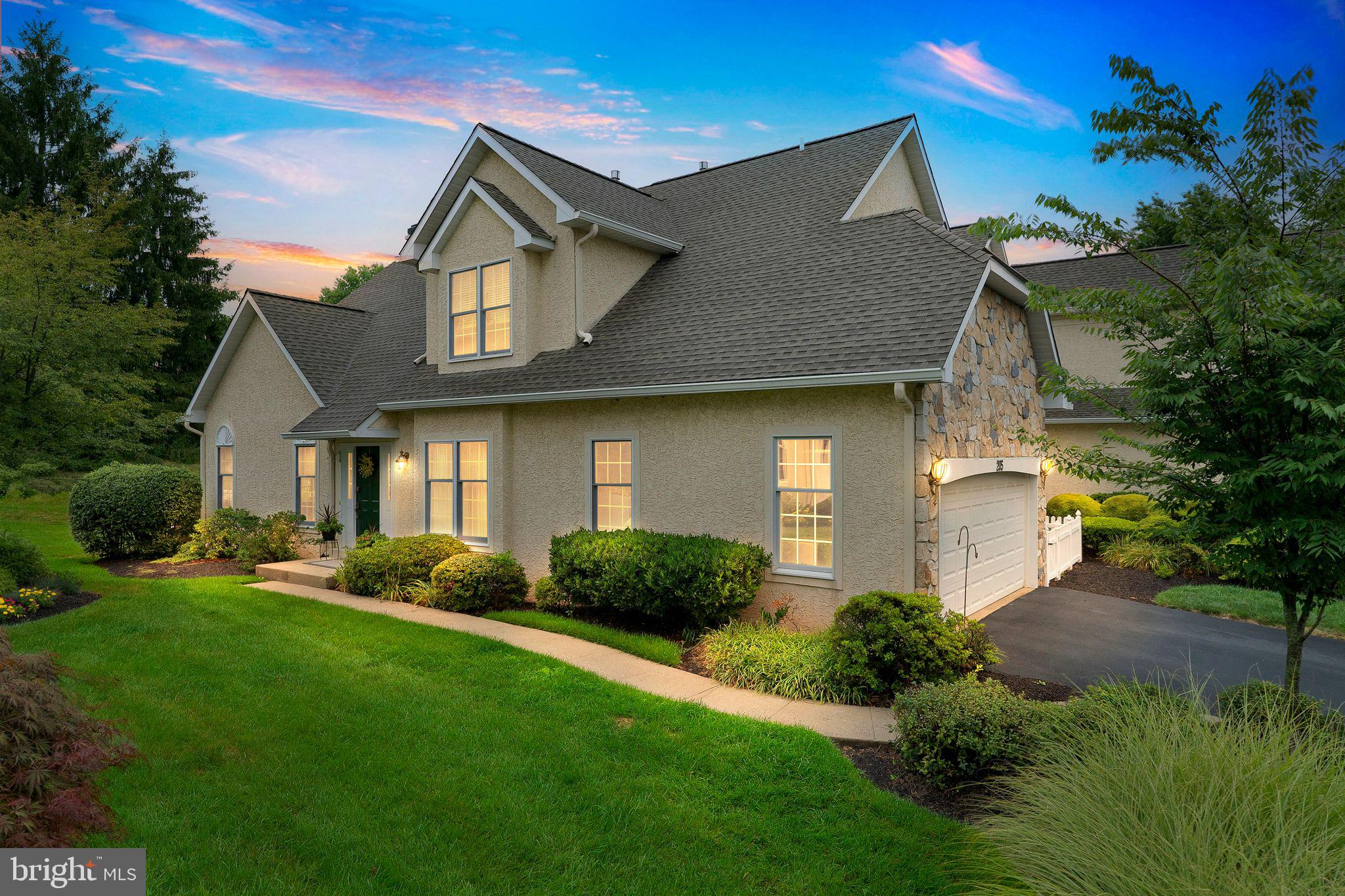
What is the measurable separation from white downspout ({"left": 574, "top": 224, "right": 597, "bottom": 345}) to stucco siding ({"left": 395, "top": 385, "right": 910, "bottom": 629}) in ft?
4.59

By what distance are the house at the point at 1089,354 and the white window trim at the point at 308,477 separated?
16749 mm

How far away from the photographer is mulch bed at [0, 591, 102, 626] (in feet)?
31.0

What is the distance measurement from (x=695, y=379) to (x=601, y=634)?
12.0 ft

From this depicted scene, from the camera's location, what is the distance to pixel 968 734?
5.13 m

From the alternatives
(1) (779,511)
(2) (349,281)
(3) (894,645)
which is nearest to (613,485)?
(1) (779,511)

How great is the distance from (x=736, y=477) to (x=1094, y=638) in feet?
16.9

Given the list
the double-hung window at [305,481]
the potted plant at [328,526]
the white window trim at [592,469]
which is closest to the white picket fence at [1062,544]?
the white window trim at [592,469]

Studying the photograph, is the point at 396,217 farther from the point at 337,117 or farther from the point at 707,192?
the point at 707,192

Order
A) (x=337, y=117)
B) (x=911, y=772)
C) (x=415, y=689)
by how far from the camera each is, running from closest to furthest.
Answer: (x=911, y=772), (x=415, y=689), (x=337, y=117)

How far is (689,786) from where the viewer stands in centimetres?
500

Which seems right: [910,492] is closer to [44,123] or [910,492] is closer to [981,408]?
[981,408]

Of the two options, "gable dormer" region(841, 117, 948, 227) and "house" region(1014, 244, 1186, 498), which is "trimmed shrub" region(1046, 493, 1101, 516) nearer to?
"house" region(1014, 244, 1186, 498)

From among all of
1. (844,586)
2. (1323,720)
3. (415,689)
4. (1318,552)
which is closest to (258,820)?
(415,689)

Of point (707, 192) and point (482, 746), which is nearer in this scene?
point (482, 746)
